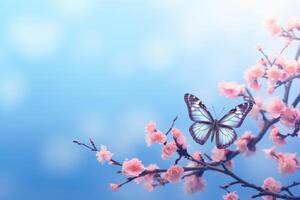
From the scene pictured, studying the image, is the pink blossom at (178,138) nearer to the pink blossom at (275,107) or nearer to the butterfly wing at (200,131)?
the butterfly wing at (200,131)

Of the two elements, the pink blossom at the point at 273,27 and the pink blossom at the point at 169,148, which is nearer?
the pink blossom at the point at 169,148

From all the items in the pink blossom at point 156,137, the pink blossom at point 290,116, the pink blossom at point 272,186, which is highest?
the pink blossom at point 290,116

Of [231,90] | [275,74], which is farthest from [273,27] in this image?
[231,90]

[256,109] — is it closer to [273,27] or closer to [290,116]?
[290,116]

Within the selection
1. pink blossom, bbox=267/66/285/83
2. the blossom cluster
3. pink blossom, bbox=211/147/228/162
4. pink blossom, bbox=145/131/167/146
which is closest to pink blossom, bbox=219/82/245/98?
the blossom cluster

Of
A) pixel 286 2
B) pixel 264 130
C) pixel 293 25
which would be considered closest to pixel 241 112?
pixel 264 130

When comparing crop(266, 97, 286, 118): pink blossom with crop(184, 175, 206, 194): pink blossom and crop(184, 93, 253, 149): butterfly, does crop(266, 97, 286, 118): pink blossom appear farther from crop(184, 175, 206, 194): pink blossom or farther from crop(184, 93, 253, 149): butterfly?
crop(184, 175, 206, 194): pink blossom

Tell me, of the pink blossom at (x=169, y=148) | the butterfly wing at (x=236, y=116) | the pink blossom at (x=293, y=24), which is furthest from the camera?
the pink blossom at (x=293, y=24)

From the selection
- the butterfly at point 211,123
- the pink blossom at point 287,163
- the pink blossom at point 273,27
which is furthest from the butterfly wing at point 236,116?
the pink blossom at point 273,27
